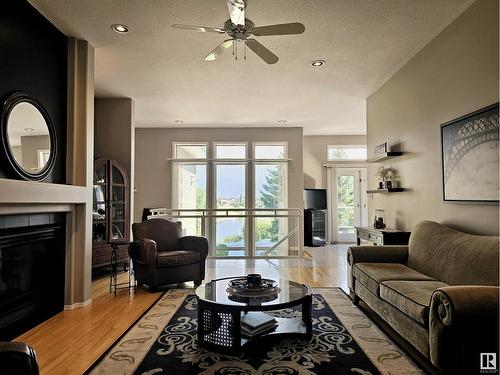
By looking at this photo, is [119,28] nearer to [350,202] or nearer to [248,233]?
[248,233]

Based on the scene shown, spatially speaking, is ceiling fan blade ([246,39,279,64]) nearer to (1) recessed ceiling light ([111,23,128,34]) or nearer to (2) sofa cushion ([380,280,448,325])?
(1) recessed ceiling light ([111,23,128,34])

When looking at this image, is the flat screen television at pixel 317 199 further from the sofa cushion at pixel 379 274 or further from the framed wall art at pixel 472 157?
the framed wall art at pixel 472 157

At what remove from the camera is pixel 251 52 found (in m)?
3.73

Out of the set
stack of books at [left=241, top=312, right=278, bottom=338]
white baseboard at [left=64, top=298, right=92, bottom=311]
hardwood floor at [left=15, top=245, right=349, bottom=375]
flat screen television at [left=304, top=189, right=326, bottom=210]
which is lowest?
hardwood floor at [left=15, top=245, right=349, bottom=375]

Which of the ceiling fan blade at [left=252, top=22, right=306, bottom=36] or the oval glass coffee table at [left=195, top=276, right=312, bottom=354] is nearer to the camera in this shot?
the oval glass coffee table at [left=195, top=276, right=312, bottom=354]

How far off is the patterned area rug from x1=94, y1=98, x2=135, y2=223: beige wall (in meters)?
3.05

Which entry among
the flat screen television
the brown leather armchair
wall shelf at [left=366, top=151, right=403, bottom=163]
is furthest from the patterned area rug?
the flat screen television

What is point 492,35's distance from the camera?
258 cm

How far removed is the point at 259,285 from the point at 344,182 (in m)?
6.55

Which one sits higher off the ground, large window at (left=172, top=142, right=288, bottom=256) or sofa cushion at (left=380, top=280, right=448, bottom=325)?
large window at (left=172, top=142, right=288, bottom=256)

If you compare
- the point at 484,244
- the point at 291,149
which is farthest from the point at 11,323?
the point at 291,149

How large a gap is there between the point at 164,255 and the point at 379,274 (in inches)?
100

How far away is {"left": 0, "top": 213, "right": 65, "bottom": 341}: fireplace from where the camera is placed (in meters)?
2.66

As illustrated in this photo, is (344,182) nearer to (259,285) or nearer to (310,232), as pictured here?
(310,232)
